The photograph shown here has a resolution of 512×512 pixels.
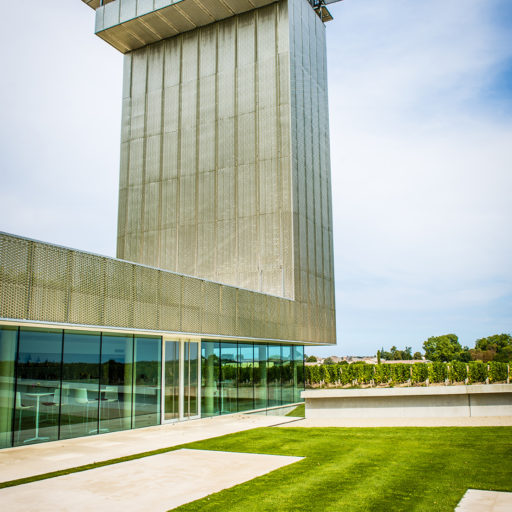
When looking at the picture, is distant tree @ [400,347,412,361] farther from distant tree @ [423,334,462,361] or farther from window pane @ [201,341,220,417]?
window pane @ [201,341,220,417]

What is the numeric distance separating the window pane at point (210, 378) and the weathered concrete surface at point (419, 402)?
4.60m

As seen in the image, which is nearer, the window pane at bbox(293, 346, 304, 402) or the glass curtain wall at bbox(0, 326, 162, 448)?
the glass curtain wall at bbox(0, 326, 162, 448)

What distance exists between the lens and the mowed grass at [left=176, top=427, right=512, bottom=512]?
25.8 ft

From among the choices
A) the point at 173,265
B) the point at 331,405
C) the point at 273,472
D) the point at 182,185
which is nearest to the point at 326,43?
the point at 182,185

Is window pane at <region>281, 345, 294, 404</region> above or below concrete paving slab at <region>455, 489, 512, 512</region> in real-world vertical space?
above

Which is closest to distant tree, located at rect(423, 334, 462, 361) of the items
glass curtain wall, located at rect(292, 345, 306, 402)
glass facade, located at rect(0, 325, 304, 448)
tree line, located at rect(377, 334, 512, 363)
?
tree line, located at rect(377, 334, 512, 363)

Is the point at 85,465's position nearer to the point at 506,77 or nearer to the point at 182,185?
the point at 182,185

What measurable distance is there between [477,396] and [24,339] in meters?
17.0

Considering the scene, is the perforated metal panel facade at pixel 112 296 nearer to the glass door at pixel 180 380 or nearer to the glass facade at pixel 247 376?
the glass door at pixel 180 380

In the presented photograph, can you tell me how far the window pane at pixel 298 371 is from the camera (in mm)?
30391

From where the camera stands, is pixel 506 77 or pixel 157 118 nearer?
pixel 506 77

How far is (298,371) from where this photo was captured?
3109 cm

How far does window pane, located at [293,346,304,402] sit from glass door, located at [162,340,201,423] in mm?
10525

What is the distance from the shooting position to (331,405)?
893 inches
